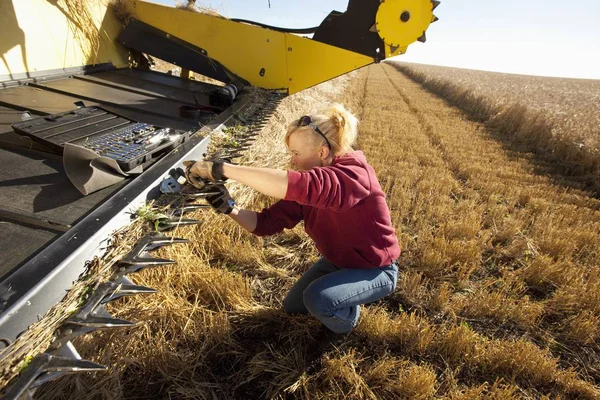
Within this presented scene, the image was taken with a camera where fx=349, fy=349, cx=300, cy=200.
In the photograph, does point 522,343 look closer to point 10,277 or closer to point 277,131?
point 10,277

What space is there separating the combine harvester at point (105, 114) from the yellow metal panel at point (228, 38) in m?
0.01

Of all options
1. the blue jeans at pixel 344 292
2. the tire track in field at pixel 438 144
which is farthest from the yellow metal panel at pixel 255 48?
the blue jeans at pixel 344 292

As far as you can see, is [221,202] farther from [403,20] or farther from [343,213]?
[403,20]

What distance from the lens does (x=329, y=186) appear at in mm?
1595

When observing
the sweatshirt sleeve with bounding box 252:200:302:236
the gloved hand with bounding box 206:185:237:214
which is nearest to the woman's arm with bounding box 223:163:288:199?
the gloved hand with bounding box 206:185:237:214

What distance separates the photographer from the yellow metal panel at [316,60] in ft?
13.5

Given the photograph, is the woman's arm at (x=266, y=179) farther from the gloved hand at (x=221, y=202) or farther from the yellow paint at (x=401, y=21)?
the yellow paint at (x=401, y=21)

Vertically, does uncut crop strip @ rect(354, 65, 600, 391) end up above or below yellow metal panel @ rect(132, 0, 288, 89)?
below

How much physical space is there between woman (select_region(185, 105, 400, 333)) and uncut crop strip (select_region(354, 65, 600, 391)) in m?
0.78

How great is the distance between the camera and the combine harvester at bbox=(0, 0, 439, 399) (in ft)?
4.17

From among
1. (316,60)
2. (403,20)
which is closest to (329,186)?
(403,20)

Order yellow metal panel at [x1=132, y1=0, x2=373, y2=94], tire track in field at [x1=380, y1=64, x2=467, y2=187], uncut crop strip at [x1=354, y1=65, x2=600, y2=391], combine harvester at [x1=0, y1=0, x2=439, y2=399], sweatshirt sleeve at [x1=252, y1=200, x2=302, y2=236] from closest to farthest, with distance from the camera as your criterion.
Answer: combine harvester at [x1=0, y1=0, x2=439, y2=399] < sweatshirt sleeve at [x1=252, y1=200, x2=302, y2=236] < uncut crop strip at [x1=354, y1=65, x2=600, y2=391] < yellow metal panel at [x1=132, y1=0, x2=373, y2=94] < tire track in field at [x1=380, y1=64, x2=467, y2=187]

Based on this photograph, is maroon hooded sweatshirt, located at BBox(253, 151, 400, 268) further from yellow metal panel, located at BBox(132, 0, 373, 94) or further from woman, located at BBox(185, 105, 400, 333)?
yellow metal panel, located at BBox(132, 0, 373, 94)

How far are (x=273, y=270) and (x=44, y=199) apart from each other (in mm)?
1529
